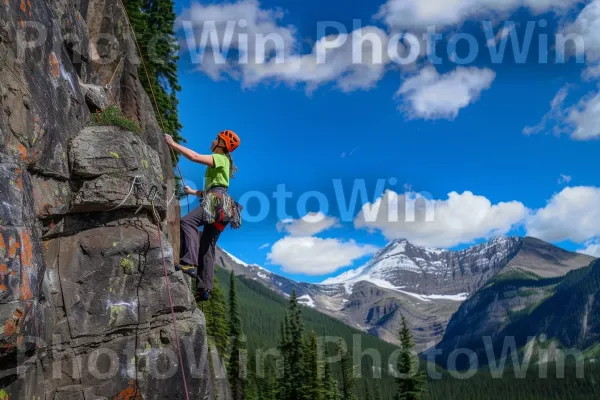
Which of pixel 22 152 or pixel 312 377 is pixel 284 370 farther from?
pixel 22 152

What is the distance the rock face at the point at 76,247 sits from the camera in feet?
26.1

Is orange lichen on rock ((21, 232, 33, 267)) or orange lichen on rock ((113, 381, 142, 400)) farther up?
orange lichen on rock ((21, 232, 33, 267))

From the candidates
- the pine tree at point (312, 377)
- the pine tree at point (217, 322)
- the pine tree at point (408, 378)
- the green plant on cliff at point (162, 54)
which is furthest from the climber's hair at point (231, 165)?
the pine tree at point (312, 377)

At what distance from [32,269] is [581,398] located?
185483 millimetres

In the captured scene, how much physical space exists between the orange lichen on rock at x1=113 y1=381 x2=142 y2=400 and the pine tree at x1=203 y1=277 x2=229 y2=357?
3257 cm

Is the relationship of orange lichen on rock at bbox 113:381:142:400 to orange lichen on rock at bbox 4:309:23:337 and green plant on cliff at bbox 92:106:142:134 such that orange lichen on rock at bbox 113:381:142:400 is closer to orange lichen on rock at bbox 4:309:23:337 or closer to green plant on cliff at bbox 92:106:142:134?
orange lichen on rock at bbox 4:309:23:337

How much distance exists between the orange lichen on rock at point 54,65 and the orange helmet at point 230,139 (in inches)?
161

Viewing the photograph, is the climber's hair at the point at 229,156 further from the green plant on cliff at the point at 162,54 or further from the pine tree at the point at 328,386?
the pine tree at the point at 328,386

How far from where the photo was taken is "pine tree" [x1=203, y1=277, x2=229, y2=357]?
41781 millimetres

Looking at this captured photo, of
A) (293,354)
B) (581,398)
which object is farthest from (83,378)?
(581,398)

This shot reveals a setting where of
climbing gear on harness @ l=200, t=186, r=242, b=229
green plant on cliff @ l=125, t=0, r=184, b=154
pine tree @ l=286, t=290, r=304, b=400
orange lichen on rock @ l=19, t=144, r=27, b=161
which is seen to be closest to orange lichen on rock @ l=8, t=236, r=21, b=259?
orange lichen on rock @ l=19, t=144, r=27, b=161

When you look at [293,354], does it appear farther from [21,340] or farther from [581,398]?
[581,398]

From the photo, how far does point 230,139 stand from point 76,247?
3.92 metres

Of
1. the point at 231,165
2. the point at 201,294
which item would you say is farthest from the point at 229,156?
the point at 201,294
